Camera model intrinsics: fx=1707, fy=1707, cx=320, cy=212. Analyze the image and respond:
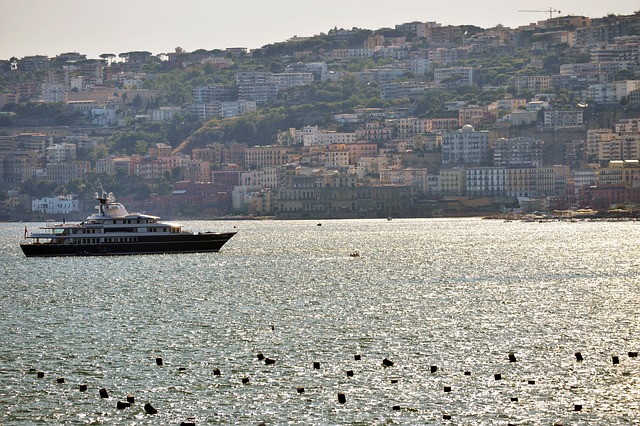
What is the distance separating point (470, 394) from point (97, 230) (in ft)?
185

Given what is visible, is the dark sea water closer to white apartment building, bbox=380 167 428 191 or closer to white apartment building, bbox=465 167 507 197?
white apartment building, bbox=465 167 507 197

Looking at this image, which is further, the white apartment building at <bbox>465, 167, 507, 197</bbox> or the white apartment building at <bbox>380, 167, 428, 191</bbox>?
the white apartment building at <bbox>380, 167, 428, 191</bbox>

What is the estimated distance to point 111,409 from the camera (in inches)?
1443

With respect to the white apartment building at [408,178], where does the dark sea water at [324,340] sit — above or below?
below

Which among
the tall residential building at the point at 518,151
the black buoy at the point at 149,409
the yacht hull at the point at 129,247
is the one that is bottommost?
the yacht hull at the point at 129,247

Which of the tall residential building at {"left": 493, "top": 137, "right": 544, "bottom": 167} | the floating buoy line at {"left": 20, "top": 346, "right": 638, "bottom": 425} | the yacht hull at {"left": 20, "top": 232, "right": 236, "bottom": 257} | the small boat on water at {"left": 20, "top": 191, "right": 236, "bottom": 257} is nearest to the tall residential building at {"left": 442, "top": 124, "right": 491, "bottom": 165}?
the tall residential building at {"left": 493, "top": 137, "right": 544, "bottom": 167}

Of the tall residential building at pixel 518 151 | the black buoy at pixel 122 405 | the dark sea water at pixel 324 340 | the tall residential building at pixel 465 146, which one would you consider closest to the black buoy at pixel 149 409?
the dark sea water at pixel 324 340

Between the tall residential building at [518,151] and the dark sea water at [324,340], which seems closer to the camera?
the dark sea water at [324,340]

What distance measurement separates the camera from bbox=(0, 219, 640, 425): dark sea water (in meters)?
36.6

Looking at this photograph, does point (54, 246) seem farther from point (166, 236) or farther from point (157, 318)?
point (157, 318)

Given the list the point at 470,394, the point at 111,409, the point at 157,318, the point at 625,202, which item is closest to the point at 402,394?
the point at 470,394

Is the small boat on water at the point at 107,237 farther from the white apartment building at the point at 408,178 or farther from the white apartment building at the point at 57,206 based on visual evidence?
the white apartment building at the point at 57,206

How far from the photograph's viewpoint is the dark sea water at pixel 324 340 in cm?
3656

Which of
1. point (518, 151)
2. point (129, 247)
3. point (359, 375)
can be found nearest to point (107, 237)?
point (129, 247)
